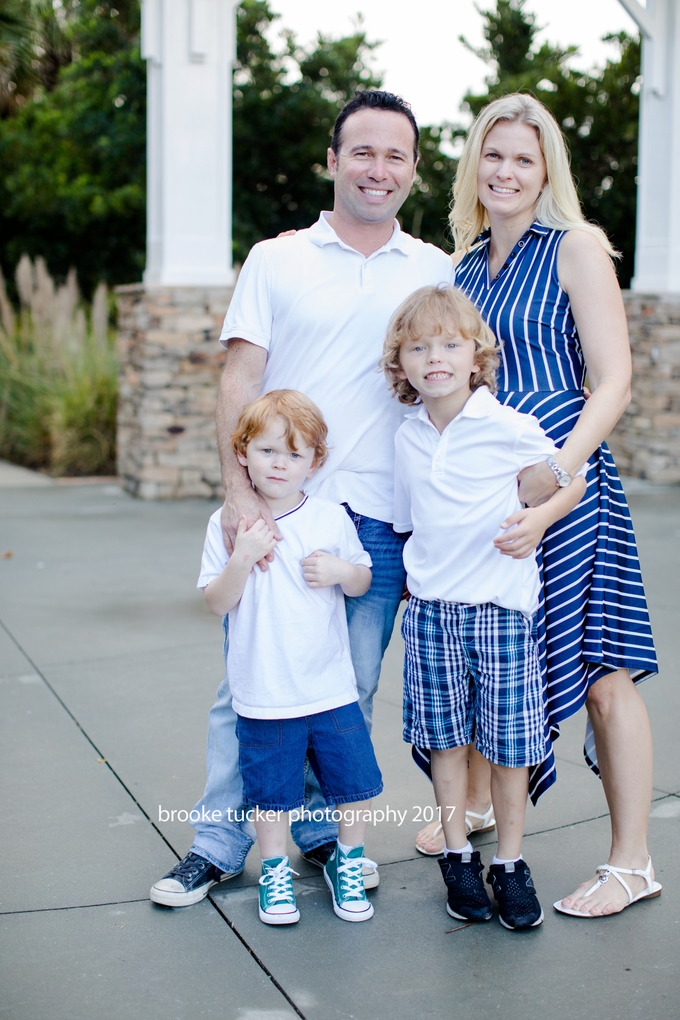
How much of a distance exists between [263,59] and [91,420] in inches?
363

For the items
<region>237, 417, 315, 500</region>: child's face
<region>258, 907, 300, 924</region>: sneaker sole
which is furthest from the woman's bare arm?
<region>258, 907, 300, 924</region>: sneaker sole

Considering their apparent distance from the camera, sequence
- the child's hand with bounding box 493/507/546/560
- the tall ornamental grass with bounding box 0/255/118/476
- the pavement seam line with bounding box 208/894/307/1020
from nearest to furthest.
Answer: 1. the pavement seam line with bounding box 208/894/307/1020
2. the child's hand with bounding box 493/507/546/560
3. the tall ornamental grass with bounding box 0/255/118/476

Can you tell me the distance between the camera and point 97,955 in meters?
2.44

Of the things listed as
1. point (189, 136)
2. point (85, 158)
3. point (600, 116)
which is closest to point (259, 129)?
point (85, 158)

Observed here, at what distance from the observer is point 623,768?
8.79ft

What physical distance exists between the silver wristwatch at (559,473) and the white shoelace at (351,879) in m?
1.01

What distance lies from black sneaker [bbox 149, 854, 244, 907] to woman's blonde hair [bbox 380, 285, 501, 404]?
124 cm

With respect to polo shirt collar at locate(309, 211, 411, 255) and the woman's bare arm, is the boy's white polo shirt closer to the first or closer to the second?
the woman's bare arm

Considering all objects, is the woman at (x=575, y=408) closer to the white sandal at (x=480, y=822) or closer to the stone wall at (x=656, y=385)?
the white sandal at (x=480, y=822)

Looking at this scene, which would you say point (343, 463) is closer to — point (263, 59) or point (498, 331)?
point (498, 331)

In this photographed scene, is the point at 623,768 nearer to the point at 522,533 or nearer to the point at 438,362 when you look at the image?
the point at 522,533

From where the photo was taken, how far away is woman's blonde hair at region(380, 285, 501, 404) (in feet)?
8.02

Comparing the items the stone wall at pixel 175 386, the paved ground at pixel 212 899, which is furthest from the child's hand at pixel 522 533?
the stone wall at pixel 175 386

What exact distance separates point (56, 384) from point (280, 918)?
862 centimetres
